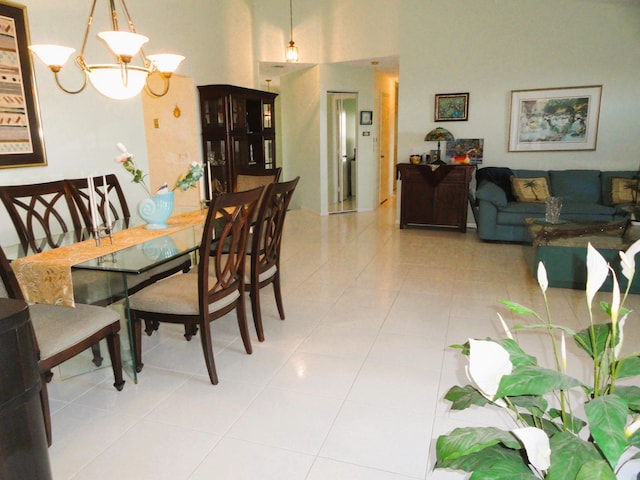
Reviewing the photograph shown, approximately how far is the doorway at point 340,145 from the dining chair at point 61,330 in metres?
5.62

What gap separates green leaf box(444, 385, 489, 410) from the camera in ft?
2.91

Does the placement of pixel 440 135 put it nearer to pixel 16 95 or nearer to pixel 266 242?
pixel 266 242

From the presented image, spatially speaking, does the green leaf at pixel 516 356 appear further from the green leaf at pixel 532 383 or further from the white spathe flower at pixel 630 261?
the white spathe flower at pixel 630 261

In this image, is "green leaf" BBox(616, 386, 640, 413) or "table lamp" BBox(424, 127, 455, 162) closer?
"green leaf" BBox(616, 386, 640, 413)

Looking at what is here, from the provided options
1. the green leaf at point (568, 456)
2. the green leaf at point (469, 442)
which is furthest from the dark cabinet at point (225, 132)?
the green leaf at point (568, 456)

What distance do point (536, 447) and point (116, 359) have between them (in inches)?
82.0

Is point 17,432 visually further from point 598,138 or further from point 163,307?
point 598,138

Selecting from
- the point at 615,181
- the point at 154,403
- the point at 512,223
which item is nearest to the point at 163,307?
the point at 154,403

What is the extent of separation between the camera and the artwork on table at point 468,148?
602cm

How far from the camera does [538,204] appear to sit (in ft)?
17.0

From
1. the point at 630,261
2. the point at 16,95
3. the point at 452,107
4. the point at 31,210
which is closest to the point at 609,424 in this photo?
the point at 630,261

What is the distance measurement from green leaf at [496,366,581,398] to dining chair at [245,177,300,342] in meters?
1.95

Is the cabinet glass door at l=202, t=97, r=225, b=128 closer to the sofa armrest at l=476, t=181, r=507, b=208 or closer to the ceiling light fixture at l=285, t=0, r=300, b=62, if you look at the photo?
the ceiling light fixture at l=285, t=0, r=300, b=62

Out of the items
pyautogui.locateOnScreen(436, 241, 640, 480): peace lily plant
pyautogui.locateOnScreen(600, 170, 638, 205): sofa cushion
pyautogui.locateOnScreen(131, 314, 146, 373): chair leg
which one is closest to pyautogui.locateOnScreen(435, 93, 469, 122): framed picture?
pyautogui.locateOnScreen(600, 170, 638, 205): sofa cushion
